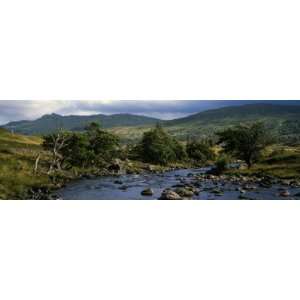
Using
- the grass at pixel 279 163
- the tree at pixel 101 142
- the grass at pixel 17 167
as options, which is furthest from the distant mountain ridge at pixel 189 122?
the grass at pixel 279 163

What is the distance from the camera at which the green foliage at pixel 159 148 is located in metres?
12.4

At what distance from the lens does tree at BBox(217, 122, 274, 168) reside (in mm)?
12391

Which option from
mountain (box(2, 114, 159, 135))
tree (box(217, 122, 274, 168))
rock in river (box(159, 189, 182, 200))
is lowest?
rock in river (box(159, 189, 182, 200))

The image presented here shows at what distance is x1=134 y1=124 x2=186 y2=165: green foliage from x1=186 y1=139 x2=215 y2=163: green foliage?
239 mm

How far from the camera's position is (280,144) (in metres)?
12.4

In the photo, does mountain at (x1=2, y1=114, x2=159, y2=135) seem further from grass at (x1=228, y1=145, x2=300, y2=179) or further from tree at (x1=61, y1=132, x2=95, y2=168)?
grass at (x1=228, y1=145, x2=300, y2=179)

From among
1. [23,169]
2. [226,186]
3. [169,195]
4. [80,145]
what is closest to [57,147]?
[80,145]

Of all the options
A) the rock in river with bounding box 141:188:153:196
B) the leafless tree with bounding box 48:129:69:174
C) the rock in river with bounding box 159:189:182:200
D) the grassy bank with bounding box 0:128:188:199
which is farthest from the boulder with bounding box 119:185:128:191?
the leafless tree with bounding box 48:129:69:174

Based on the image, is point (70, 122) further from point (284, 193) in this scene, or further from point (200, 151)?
point (284, 193)
